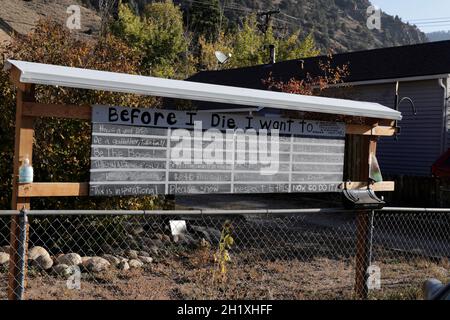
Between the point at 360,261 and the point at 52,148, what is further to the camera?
the point at 52,148

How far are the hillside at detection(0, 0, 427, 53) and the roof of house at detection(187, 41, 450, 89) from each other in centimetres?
2922

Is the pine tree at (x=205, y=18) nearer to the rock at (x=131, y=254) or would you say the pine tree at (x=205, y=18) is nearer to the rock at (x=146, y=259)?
the rock at (x=131, y=254)

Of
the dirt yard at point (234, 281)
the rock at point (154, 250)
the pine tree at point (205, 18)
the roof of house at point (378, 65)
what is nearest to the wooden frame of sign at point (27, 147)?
the dirt yard at point (234, 281)

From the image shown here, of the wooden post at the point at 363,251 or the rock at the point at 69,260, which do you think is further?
the rock at the point at 69,260

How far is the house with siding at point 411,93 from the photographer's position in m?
16.2

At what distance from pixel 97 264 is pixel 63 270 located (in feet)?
1.42

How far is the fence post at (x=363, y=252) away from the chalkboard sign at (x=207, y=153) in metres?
0.55

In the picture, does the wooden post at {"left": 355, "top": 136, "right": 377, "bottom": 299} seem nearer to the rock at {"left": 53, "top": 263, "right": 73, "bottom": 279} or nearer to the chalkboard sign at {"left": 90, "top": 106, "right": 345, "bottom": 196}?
the chalkboard sign at {"left": 90, "top": 106, "right": 345, "bottom": 196}

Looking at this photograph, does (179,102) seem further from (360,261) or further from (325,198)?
(360,261)

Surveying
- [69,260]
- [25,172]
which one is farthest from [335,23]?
[25,172]

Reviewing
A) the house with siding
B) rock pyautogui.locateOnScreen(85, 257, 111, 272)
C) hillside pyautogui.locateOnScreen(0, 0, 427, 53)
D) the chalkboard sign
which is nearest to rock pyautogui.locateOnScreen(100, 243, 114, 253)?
rock pyautogui.locateOnScreen(85, 257, 111, 272)

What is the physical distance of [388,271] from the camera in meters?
7.50
